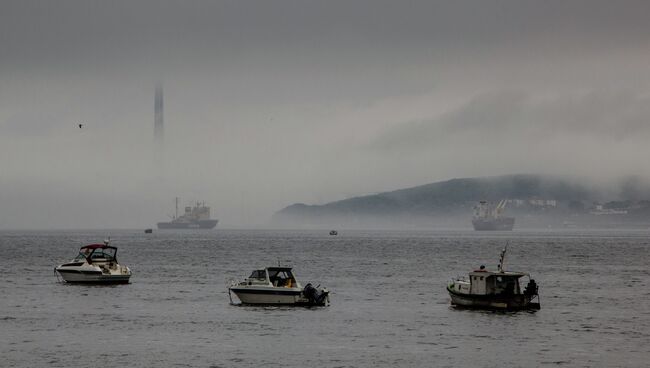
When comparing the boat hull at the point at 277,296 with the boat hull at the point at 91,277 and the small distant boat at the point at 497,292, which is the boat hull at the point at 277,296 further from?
the boat hull at the point at 91,277

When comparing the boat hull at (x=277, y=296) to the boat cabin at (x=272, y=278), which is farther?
the boat cabin at (x=272, y=278)

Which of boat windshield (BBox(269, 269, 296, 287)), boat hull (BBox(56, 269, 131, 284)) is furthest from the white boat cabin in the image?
boat hull (BBox(56, 269, 131, 284))

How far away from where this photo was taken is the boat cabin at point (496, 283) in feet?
276

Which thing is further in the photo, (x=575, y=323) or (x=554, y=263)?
(x=554, y=263)

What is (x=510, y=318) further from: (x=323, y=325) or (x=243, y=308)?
(x=243, y=308)

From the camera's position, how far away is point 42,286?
11081 cm

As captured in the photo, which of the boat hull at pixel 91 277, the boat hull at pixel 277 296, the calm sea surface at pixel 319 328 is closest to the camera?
the calm sea surface at pixel 319 328

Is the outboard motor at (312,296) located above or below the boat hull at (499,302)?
above

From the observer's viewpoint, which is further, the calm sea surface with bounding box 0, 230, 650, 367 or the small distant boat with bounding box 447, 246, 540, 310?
the small distant boat with bounding box 447, 246, 540, 310

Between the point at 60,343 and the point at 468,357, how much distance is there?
82.3 ft

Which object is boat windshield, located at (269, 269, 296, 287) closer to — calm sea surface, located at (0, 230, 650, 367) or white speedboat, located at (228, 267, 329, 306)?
white speedboat, located at (228, 267, 329, 306)

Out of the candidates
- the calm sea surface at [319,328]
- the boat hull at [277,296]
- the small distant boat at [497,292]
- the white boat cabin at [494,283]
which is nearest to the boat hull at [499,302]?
the small distant boat at [497,292]

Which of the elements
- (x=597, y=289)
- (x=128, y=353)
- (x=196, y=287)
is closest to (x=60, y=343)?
(x=128, y=353)

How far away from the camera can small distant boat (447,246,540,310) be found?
8344 centimetres
